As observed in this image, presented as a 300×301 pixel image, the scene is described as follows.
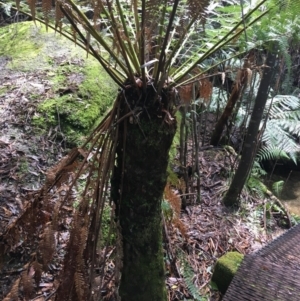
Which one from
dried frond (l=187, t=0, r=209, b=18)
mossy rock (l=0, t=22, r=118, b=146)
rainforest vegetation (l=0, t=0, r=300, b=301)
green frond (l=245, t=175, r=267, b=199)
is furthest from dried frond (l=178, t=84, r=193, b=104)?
green frond (l=245, t=175, r=267, b=199)

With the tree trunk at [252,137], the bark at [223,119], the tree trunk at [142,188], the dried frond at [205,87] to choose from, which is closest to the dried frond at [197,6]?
the tree trunk at [142,188]

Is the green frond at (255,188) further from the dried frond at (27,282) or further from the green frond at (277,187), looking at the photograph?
the dried frond at (27,282)

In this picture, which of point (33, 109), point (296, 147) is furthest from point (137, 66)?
point (296, 147)

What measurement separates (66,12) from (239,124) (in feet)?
10.6

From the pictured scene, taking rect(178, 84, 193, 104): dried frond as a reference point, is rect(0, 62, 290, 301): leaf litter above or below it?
below

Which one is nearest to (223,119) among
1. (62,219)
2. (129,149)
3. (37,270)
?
(62,219)

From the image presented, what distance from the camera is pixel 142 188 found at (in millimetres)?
1450

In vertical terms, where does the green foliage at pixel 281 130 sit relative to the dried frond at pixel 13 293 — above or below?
below

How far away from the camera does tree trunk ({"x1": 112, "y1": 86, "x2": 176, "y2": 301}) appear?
54.4 inches

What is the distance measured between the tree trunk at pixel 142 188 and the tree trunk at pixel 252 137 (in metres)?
1.34

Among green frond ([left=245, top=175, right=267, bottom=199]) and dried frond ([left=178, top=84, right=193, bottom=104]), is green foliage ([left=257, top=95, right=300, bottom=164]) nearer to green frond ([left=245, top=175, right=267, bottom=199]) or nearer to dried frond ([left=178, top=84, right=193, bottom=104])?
green frond ([left=245, top=175, right=267, bottom=199])

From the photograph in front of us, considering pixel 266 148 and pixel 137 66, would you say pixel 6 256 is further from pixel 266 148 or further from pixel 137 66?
pixel 266 148

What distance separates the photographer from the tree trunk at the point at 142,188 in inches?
54.4

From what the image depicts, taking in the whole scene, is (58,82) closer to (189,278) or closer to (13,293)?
(189,278)
